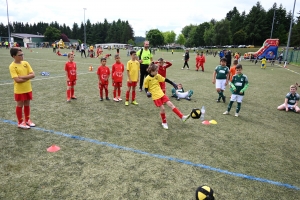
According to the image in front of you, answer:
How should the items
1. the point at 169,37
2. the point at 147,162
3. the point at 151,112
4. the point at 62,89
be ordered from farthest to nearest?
the point at 169,37 < the point at 62,89 < the point at 151,112 < the point at 147,162

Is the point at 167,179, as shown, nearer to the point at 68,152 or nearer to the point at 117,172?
the point at 117,172

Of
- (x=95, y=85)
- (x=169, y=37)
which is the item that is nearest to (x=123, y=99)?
→ (x=95, y=85)

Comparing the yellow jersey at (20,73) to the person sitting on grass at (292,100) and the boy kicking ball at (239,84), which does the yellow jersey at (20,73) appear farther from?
the person sitting on grass at (292,100)

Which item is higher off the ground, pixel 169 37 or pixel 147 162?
pixel 169 37

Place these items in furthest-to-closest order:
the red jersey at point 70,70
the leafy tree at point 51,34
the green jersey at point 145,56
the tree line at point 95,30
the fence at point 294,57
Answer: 1. the tree line at point 95,30
2. the leafy tree at point 51,34
3. the fence at point 294,57
4. the green jersey at point 145,56
5. the red jersey at point 70,70

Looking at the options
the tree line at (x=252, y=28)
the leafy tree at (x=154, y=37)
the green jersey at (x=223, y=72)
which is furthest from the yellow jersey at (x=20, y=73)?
the leafy tree at (x=154, y=37)

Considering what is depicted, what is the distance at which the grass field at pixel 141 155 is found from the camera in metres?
3.38

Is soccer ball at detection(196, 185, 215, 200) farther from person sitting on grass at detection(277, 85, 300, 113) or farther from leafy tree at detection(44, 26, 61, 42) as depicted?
leafy tree at detection(44, 26, 61, 42)

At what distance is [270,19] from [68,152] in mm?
113236

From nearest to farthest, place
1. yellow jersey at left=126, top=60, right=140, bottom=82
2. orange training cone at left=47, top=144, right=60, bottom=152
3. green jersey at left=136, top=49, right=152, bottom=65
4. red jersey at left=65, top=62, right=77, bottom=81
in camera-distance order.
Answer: orange training cone at left=47, top=144, right=60, bottom=152 → red jersey at left=65, top=62, right=77, bottom=81 → yellow jersey at left=126, top=60, right=140, bottom=82 → green jersey at left=136, top=49, right=152, bottom=65

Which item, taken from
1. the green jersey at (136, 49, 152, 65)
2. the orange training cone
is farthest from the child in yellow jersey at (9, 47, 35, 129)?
the green jersey at (136, 49, 152, 65)

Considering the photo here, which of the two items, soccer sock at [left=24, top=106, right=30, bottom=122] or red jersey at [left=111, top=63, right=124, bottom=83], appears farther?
red jersey at [left=111, top=63, right=124, bottom=83]

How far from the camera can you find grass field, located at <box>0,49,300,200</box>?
11.1ft

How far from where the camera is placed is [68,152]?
4.41 meters
